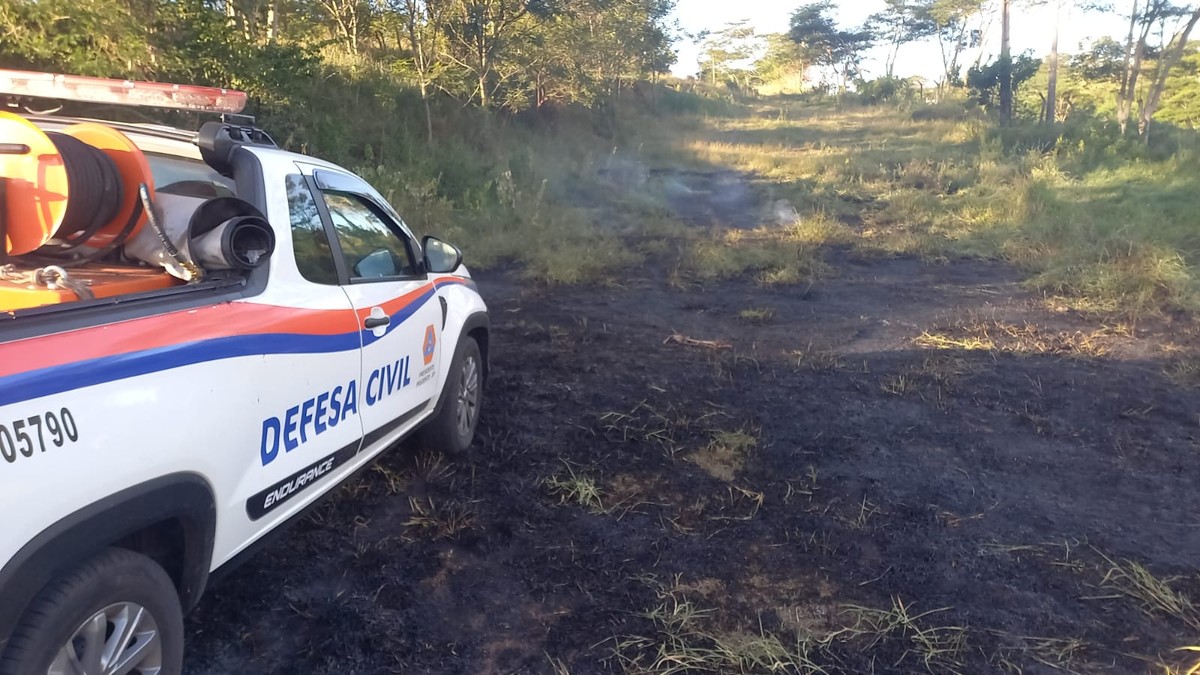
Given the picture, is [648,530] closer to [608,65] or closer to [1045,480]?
[1045,480]

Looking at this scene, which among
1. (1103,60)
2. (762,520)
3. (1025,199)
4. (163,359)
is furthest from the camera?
(1103,60)

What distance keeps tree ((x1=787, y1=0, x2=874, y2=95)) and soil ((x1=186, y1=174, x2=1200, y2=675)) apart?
4793 centimetres

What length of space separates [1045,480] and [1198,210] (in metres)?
9.31

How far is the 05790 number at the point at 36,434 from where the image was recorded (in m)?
1.60

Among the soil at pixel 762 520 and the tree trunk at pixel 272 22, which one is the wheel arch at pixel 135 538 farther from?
the tree trunk at pixel 272 22

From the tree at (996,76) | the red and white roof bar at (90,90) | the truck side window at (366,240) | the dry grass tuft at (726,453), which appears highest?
the tree at (996,76)

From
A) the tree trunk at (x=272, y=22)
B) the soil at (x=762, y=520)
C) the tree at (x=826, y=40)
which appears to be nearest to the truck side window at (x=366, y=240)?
the soil at (x=762, y=520)

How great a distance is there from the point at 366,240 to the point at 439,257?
1.75 feet

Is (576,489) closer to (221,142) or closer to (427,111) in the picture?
(221,142)

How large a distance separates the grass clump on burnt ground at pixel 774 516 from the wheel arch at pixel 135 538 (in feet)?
2.02

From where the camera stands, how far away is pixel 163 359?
2.02 meters

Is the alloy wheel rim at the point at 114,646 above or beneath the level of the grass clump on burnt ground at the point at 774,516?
above

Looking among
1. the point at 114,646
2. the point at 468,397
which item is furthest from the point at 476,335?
the point at 114,646

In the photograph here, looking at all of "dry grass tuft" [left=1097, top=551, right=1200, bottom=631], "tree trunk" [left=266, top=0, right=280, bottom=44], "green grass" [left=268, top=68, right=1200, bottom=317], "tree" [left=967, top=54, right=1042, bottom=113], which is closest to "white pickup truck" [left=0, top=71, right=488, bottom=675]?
"dry grass tuft" [left=1097, top=551, right=1200, bottom=631]
